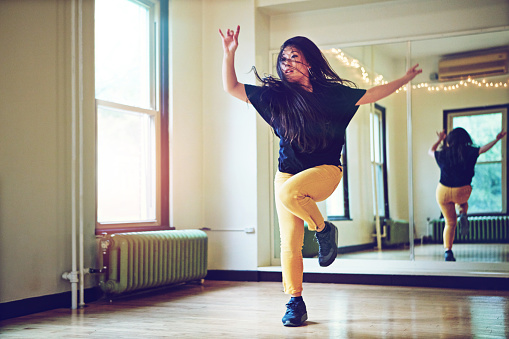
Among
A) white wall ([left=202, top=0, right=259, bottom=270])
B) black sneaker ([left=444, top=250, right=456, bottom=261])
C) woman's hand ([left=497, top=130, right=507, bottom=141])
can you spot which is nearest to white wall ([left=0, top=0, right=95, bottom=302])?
white wall ([left=202, top=0, right=259, bottom=270])

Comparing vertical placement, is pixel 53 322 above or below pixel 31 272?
below

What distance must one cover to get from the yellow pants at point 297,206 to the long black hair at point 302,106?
17 centimetres

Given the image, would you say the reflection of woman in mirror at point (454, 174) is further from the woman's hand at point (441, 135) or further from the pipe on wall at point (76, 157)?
the pipe on wall at point (76, 157)

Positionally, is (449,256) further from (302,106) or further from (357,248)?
(302,106)

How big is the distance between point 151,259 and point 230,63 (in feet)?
6.76

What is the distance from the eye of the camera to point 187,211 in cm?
554

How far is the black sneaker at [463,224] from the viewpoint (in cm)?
513

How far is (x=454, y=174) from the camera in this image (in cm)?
523

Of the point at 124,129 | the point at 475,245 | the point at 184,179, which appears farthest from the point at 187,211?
the point at 475,245

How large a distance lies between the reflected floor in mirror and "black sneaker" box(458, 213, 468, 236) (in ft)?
0.39

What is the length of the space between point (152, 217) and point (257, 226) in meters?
1.03

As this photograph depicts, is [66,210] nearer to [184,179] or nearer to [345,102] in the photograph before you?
[184,179]

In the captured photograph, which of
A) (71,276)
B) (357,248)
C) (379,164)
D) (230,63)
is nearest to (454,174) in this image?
(379,164)

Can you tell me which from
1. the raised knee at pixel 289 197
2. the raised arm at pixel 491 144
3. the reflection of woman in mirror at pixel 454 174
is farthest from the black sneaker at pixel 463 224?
the raised knee at pixel 289 197
